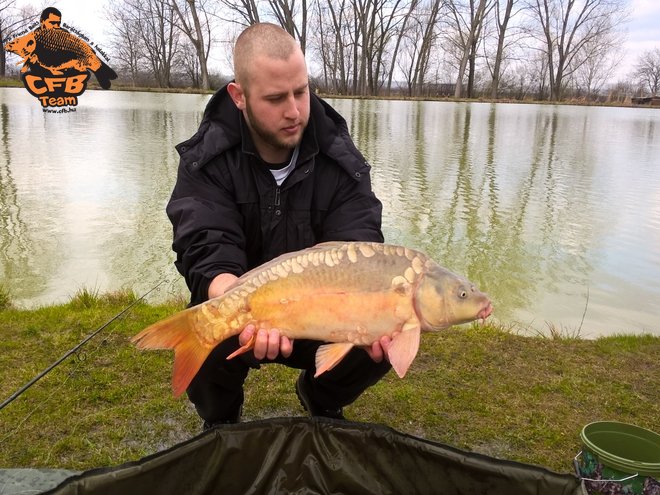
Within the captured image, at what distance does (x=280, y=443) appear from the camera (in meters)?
1.40

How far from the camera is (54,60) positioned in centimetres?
835

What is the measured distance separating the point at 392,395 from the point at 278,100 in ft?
3.38

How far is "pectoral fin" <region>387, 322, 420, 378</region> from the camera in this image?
1.20 meters

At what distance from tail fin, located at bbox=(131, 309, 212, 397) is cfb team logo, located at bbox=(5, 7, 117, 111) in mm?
7961

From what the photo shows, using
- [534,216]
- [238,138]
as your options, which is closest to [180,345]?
[238,138]

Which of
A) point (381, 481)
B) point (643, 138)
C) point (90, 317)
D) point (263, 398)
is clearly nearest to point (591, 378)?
point (381, 481)

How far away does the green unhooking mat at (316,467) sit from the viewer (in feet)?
4.02

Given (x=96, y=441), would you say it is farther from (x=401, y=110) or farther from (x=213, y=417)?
(x=401, y=110)

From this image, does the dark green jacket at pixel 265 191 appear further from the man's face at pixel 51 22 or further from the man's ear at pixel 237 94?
the man's face at pixel 51 22

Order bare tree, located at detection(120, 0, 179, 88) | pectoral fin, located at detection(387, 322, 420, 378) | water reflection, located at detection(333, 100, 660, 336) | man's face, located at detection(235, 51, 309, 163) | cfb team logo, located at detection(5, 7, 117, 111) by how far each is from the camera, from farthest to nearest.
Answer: bare tree, located at detection(120, 0, 179, 88)
cfb team logo, located at detection(5, 7, 117, 111)
water reflection, located at detection(333, 100, 660, 336)
man's face, located at detection(235, 51, 309, 163)
pectoral fin, located at detection(387, 322, 420, 378)

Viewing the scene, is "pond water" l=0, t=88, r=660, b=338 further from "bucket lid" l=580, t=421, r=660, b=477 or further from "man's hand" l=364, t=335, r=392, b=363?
"man's hand" l=364, t=335, r=392, b=363

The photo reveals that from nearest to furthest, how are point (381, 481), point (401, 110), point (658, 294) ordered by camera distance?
1. point (381, 481)
2. point (658, 294)
3. point (401, 110)

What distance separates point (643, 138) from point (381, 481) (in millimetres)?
11292

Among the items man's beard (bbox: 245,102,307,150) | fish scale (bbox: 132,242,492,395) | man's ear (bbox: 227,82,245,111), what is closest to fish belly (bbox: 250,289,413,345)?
fish scale (bbox: 132,242,492,395)
